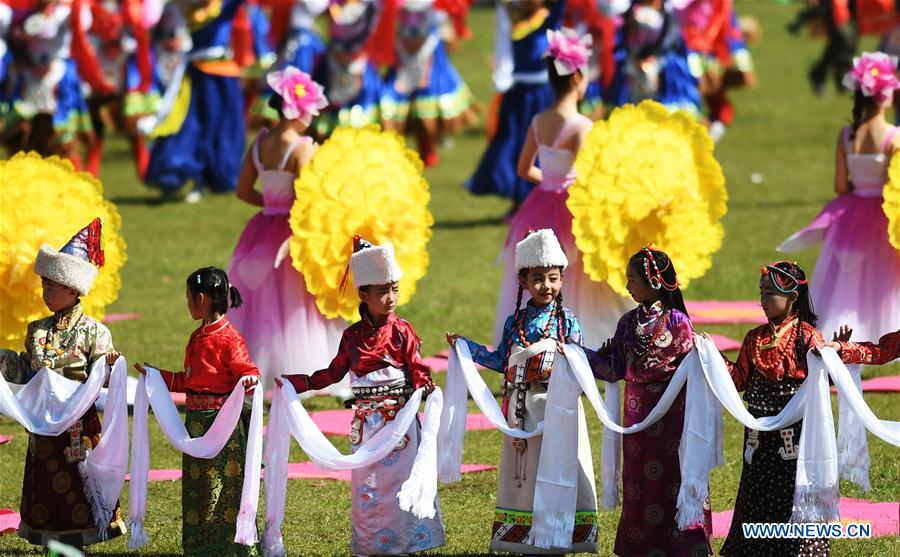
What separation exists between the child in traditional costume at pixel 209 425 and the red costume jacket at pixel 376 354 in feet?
0.84

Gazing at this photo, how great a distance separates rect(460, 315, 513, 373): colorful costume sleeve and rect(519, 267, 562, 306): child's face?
5.8 inches

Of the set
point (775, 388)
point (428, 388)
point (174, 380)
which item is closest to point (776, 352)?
point (775, 388)

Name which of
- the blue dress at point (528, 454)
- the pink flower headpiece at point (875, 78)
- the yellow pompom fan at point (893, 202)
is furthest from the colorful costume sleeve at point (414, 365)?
the pink flower headpiece at point (875, 78)

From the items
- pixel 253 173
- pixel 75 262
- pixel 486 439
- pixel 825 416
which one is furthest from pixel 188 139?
pixel 825 416

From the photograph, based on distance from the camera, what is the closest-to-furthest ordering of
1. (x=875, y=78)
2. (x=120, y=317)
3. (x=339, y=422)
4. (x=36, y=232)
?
(x=36, y=232)
(x=339, y=422)
(x=875, y=78)
(x=120, y=317)

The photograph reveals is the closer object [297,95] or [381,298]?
[381,298]

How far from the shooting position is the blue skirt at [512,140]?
13883mm

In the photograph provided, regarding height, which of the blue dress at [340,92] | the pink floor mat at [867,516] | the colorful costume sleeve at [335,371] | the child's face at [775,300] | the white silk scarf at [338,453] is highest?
the blue dress at [340,92]

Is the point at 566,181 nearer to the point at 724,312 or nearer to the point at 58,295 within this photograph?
the point at 724,312

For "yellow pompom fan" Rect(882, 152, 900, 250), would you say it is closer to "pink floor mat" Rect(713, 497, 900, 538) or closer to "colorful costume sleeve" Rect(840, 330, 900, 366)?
"pink floor mat" Rect(713, 497, 900, 538)

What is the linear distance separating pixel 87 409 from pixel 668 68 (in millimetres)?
9967

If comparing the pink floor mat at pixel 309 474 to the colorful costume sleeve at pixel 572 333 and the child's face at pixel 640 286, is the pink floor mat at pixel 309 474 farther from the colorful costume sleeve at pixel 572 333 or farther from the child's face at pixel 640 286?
the child's face at pixel 640 286

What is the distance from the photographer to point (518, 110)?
45.8 ft

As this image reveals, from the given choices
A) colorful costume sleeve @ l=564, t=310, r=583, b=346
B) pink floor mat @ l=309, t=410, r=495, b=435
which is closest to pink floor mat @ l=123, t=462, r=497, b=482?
pink floor mat @ l=309, t=410, r=495, b=435
